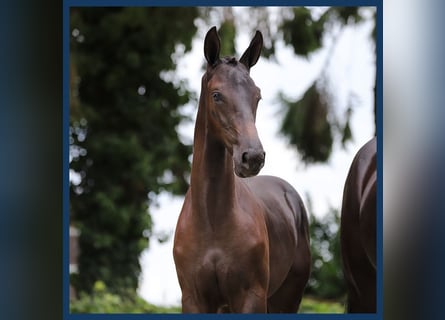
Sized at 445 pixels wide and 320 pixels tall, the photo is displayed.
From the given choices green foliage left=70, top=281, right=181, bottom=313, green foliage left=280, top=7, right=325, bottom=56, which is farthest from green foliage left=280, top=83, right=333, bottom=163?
green foliage left=70, top=281, right=181, bottom=313

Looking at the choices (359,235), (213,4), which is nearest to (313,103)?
(359,235)

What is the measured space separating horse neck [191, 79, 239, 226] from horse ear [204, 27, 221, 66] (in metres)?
0.16

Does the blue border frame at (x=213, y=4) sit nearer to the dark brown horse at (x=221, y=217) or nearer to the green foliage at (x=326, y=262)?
the dark brown horse at (x=221, y=217)

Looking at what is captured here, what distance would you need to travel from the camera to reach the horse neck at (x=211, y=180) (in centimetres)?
335

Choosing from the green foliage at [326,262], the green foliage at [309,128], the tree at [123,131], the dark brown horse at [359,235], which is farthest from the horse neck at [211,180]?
the green foliage at [309,128]

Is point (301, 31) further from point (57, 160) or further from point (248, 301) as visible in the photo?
point (57, 160)

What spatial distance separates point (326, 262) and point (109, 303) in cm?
235

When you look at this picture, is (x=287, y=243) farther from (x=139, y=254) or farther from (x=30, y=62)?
(x=139, y=254)

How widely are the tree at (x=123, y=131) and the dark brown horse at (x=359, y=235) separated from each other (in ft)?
14.7

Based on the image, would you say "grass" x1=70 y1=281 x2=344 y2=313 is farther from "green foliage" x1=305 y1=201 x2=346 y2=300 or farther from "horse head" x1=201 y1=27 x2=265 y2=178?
"horse head" x1=201 y1=27 x2=265 y2=178

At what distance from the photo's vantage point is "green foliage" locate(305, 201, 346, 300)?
7.91 meters

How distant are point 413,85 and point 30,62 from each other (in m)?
1.11

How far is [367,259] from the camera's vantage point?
3980mm

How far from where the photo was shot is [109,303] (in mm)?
7664
